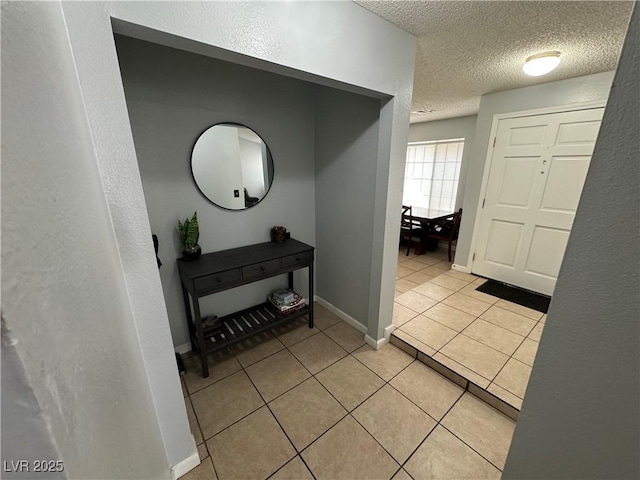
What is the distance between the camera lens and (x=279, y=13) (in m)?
1.06

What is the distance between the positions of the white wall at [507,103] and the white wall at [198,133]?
2.13 m

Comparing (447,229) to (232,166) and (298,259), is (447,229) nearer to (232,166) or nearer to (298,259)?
(298,259)

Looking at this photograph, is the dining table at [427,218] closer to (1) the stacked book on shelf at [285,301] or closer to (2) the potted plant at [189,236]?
(1) the stacked book on shelf at [285,301]

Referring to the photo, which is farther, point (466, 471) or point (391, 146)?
point (391, 146)

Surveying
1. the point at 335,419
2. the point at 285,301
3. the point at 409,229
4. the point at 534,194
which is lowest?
the point at 335,419

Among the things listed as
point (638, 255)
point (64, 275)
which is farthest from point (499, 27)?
point (64, 275)

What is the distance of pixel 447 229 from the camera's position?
13.1 feet

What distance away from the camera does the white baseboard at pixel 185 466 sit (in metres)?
1.21

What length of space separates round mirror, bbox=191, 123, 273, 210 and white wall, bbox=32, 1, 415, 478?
87 cm

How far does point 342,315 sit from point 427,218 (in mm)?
2448

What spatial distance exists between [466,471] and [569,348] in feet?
3.86

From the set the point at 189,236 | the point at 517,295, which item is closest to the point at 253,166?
the point at 189,236

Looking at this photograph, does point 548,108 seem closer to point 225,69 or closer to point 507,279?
point 507,279

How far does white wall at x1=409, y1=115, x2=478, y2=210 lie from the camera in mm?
3979
